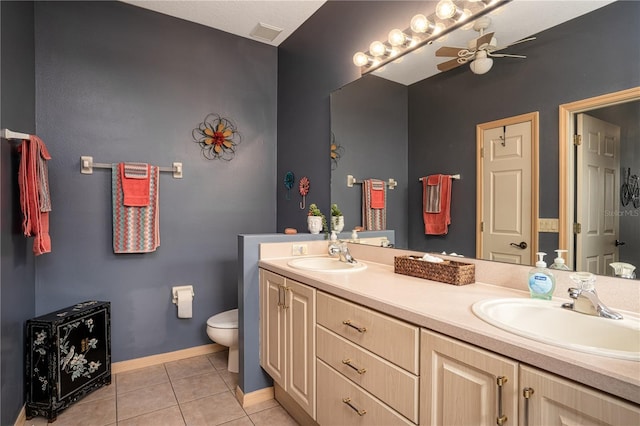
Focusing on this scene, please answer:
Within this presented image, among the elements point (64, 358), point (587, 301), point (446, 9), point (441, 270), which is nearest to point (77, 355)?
point (64, 358)

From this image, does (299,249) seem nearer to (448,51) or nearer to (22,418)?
(448,51)

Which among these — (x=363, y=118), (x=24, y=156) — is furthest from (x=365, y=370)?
(x=24, y=156)

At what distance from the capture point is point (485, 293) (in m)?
1.29

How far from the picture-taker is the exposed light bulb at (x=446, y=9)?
1577 millimetres

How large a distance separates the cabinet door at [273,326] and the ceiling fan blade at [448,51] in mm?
1442

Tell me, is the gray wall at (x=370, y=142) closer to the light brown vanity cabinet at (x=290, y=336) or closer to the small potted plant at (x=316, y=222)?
the small potted plant at (x=316, y=222)

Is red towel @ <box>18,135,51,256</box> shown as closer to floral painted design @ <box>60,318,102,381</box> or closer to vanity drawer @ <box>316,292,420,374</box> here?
floral painted design @ <box>60,318,102,381</box>

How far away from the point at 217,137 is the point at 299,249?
54.1 inches

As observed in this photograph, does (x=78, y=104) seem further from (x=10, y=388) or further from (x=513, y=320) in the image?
(x=513, y=320)

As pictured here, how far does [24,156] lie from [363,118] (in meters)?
1.99

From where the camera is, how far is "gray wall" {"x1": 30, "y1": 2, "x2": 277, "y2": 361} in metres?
2.34

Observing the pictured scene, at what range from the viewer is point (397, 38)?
1.89 metres

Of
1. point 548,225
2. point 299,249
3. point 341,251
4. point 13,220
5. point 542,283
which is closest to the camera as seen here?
point 542,283

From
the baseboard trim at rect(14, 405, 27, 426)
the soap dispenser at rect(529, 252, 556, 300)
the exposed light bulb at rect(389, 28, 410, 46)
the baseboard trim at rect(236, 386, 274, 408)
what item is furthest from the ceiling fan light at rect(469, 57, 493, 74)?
the baseboard trim at rect(14, 405, 27, 426)
